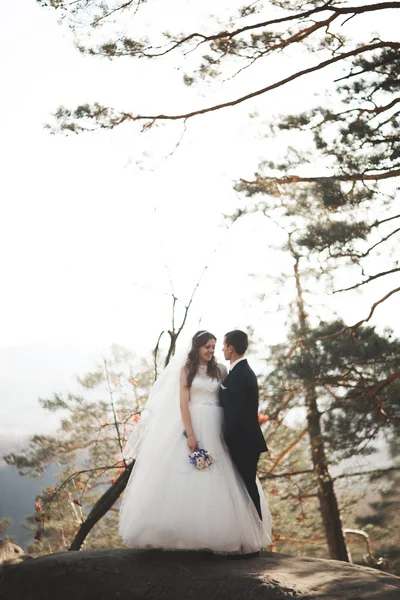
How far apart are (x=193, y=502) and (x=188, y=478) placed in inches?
6.4

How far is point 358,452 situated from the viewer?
802 centimetres

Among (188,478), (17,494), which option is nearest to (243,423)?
(188,478)

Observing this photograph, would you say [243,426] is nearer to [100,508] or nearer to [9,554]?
[9,554]

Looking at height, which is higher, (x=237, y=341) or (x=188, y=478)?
(x=237, y=341)

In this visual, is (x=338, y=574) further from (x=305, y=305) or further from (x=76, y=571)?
(x=305, y=305)

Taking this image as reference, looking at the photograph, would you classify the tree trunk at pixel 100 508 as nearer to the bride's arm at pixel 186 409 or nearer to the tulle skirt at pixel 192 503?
the tulle skirt at pixel 192 503

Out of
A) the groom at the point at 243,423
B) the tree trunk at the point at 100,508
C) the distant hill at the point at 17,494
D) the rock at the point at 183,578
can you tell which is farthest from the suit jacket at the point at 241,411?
the distant hill at the point at 17,494

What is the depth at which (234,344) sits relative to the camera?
443 centimetres

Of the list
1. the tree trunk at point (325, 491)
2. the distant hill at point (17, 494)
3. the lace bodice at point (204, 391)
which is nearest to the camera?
the lace bodice at point (204, 391)

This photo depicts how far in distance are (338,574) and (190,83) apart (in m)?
5.91

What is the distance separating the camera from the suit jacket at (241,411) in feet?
13.9

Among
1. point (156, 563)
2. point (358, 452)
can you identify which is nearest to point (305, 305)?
point (358, 452)

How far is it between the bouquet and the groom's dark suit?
195mm

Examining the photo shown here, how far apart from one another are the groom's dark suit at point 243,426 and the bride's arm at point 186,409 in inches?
9.5
